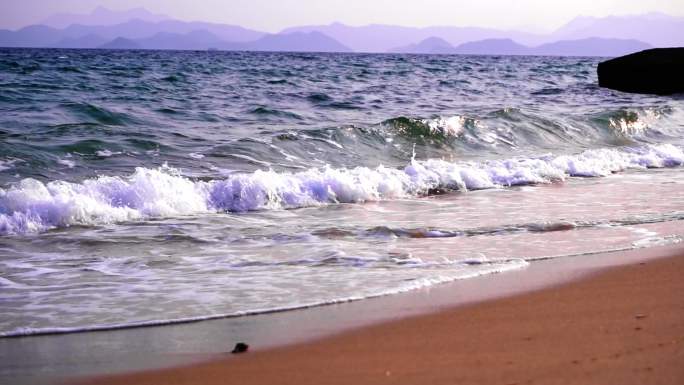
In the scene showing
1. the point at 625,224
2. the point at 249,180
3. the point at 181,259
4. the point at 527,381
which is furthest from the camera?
the point at 249,180

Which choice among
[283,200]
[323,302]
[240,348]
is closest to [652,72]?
[283,200]

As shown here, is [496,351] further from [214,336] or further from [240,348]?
[214,336]

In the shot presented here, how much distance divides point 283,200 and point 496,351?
6.09m

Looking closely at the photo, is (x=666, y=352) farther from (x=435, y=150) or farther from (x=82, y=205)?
(x=435, y=150)

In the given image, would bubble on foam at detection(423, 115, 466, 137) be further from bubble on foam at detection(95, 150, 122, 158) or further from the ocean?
bubble on foam at detection(95, 150, 122, 158)

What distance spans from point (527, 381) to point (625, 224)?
515 centimetres

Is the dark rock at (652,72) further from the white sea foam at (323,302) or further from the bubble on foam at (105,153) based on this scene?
the white sea foam at (323,302)

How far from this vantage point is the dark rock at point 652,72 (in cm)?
2856

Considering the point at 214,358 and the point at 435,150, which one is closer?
the point at 214,358

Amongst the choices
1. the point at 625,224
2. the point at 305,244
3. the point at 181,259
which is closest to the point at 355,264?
the point at 305,244

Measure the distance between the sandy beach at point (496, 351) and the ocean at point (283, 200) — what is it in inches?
37.8

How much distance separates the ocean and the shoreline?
7.4 inches

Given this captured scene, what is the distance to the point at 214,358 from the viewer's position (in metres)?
4.16

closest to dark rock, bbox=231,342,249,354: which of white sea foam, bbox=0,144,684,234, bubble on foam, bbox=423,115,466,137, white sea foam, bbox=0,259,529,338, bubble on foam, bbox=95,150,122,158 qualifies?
white sea foam, bbox=0,259,529,338
